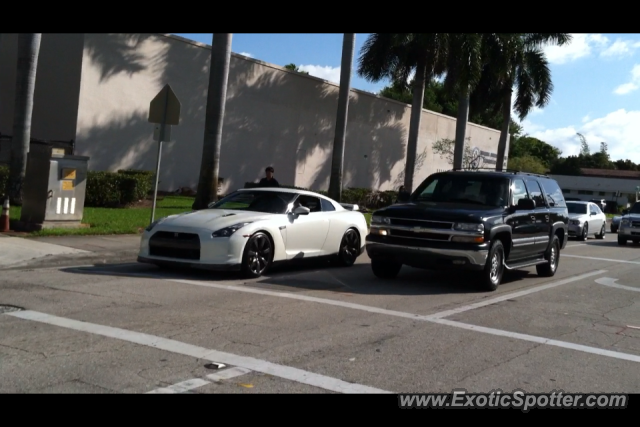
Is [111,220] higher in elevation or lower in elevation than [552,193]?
lower

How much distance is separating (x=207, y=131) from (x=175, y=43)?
28.3ft

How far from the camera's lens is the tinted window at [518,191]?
12.3 metres

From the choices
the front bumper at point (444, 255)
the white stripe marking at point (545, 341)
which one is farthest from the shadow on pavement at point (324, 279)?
the white stripe marking at point (545, 341)

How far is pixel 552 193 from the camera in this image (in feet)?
46.8

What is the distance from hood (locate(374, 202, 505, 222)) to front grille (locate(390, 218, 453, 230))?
0.16 feet

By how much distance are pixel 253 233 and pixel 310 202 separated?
207 cm

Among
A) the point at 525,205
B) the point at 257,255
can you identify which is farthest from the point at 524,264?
the point at 257,255

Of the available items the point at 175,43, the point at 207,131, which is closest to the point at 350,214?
the point at 207,131

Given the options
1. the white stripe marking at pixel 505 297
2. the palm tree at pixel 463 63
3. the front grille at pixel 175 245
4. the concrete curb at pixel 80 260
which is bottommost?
the concrete curb at pixel 80 260

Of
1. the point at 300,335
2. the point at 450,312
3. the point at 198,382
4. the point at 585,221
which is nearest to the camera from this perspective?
the point at 198,382

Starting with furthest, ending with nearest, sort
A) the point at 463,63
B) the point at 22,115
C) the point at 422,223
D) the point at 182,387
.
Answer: the point at 463,63 < the point at 22,115 < the point at 422,223 < the point at 182,387

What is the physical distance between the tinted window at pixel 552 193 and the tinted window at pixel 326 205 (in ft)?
13.6

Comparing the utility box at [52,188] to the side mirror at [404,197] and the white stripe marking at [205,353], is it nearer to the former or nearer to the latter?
the side mirror at [404,197]

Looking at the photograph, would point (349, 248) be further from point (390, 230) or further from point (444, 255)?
point (444, 255)
